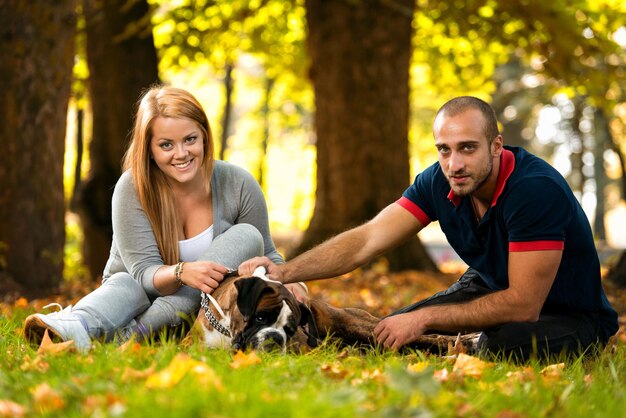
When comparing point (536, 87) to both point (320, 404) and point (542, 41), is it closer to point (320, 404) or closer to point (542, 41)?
point (542, 41)

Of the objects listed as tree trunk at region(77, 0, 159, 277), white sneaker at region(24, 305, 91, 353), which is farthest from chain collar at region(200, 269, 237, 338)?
tree trunk at region(77, 0, 159, 277)

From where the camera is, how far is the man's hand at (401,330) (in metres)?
4.88

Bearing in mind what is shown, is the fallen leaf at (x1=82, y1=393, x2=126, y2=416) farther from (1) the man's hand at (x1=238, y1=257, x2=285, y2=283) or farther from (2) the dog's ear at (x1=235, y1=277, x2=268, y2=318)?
(1) the man's hand at (x1=238, y1=257, x2=285, y2=283)

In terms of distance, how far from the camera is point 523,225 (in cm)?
466

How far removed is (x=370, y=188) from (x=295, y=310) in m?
7.21

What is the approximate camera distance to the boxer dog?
4.29m

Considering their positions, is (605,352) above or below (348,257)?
below

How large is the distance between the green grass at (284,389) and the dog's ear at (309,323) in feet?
1.23

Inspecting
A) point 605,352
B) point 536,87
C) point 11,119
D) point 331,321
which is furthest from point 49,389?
point 536,87

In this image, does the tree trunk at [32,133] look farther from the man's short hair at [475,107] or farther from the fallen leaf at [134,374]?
the fallen leaf at [134,374]

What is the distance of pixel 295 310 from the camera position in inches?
176

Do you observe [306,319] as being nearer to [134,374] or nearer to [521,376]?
[521,376]

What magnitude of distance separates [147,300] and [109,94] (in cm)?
646

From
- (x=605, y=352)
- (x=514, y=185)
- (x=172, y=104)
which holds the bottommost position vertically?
(x=605, y=352)
